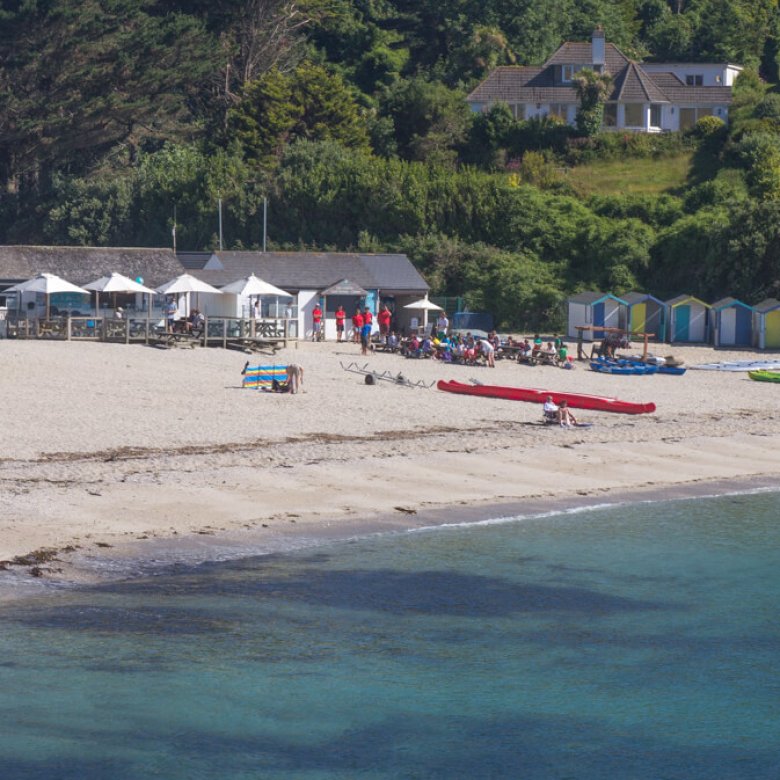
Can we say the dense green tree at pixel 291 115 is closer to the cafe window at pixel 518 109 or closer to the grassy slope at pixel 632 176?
the cafe window at pixel 518 109

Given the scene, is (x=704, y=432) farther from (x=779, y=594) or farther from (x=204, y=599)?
(x=204, y=599)

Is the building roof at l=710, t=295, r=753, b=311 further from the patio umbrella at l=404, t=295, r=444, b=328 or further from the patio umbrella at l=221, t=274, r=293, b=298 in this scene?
the patio umbrella at l=221, t=274, r=293, b=298

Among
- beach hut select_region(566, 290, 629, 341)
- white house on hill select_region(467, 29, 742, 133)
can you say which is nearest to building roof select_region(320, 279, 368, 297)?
beach hut select_region(566, 290, 629, 341)

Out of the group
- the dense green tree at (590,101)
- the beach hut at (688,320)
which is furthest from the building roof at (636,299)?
the dense green tree at (590,101)

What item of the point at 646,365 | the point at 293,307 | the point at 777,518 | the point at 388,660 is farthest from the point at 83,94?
the point at 388,660

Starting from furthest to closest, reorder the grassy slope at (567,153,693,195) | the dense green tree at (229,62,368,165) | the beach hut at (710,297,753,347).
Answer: the dense green tree at (229,62,368,165)
the grassy slope at (567,153,693,195)
the beach hut at (710,297,753,347)
